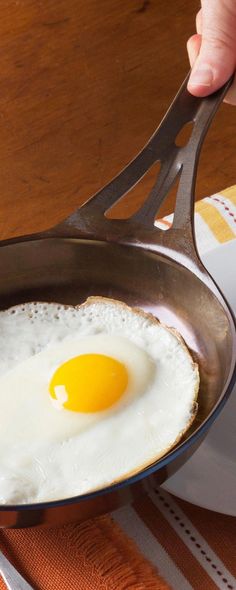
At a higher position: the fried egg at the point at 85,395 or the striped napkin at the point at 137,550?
the fried egg at the point at 85,395

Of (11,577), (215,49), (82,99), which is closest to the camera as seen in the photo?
(11,577)

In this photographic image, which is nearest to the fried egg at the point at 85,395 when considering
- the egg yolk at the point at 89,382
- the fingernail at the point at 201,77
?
the egg yolk at the point at 89,382

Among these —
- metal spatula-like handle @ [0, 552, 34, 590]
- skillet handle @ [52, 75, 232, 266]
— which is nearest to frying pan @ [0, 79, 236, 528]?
skillet handle @ [52, 75, 232, 266]

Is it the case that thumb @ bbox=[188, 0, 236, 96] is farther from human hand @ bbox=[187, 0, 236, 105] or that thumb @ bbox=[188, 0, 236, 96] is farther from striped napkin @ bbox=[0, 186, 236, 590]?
striped napkin @ bbox=[0, 186, 236, 590]

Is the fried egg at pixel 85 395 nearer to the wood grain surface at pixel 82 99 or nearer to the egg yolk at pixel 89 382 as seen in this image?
the egg yolk at pixel 89 382

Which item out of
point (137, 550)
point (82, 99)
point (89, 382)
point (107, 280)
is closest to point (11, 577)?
point (137, 550)

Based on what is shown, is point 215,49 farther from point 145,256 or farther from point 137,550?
point 137,550

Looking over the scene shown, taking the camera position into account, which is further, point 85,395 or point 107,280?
point 107,280

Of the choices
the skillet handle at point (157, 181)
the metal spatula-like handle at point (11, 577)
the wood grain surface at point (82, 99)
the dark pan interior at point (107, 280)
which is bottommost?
the metal spatula-like handle at point (11, 577)
